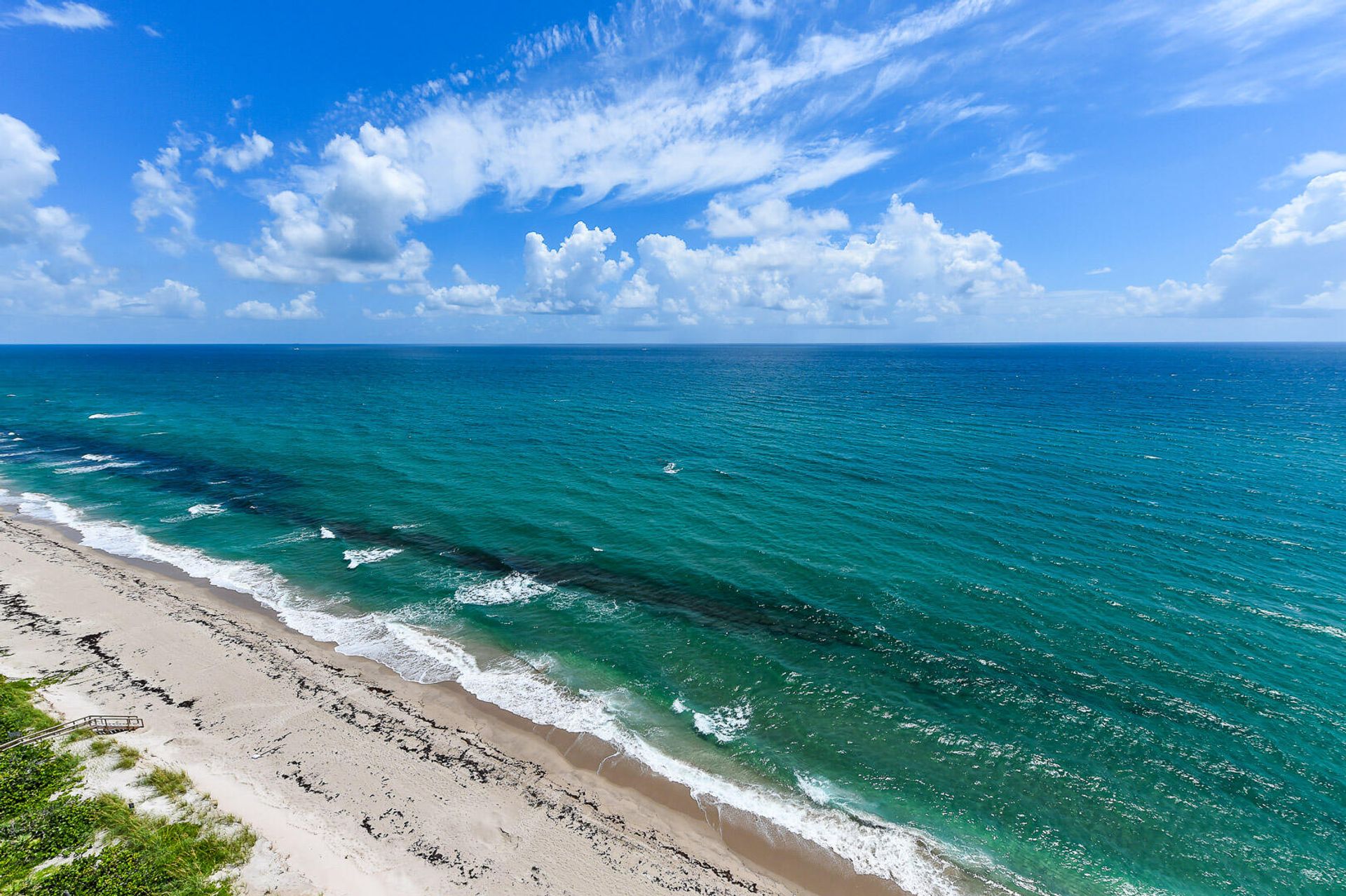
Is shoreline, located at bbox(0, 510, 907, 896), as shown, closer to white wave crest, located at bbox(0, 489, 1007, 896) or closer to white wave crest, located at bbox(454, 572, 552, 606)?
white wave crest, located at bbox(0, 489, 1007, 896)

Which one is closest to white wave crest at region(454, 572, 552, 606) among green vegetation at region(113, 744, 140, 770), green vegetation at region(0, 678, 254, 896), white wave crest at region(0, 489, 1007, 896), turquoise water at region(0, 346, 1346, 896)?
turquoise water at region(0, 346, 1346, 896)

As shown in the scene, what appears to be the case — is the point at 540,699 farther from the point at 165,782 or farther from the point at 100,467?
the point at 100,467

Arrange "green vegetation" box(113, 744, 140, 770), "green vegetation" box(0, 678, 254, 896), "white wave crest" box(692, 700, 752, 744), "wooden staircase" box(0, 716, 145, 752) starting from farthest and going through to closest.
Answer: "white wave crest" box(692, 700, 752, 744)
"wooden staircase" box(0, 716, 145, 752)
"green vegetation" box(113, 744, 140, 770)
"green vegetation" box(0, 678, 254, 896)

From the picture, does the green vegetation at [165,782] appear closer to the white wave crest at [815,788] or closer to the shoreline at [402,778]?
the shoreline at [402,778]

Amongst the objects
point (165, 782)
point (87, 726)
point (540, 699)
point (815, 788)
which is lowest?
point (815, 788)

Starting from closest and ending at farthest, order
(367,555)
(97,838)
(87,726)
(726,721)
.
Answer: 1. (97,838)
2. (87,726)
3. (726,721)
4. (367,555)

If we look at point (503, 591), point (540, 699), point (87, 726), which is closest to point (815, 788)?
point (540, 699)

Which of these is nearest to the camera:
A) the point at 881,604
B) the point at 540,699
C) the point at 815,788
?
the point at 815,788
